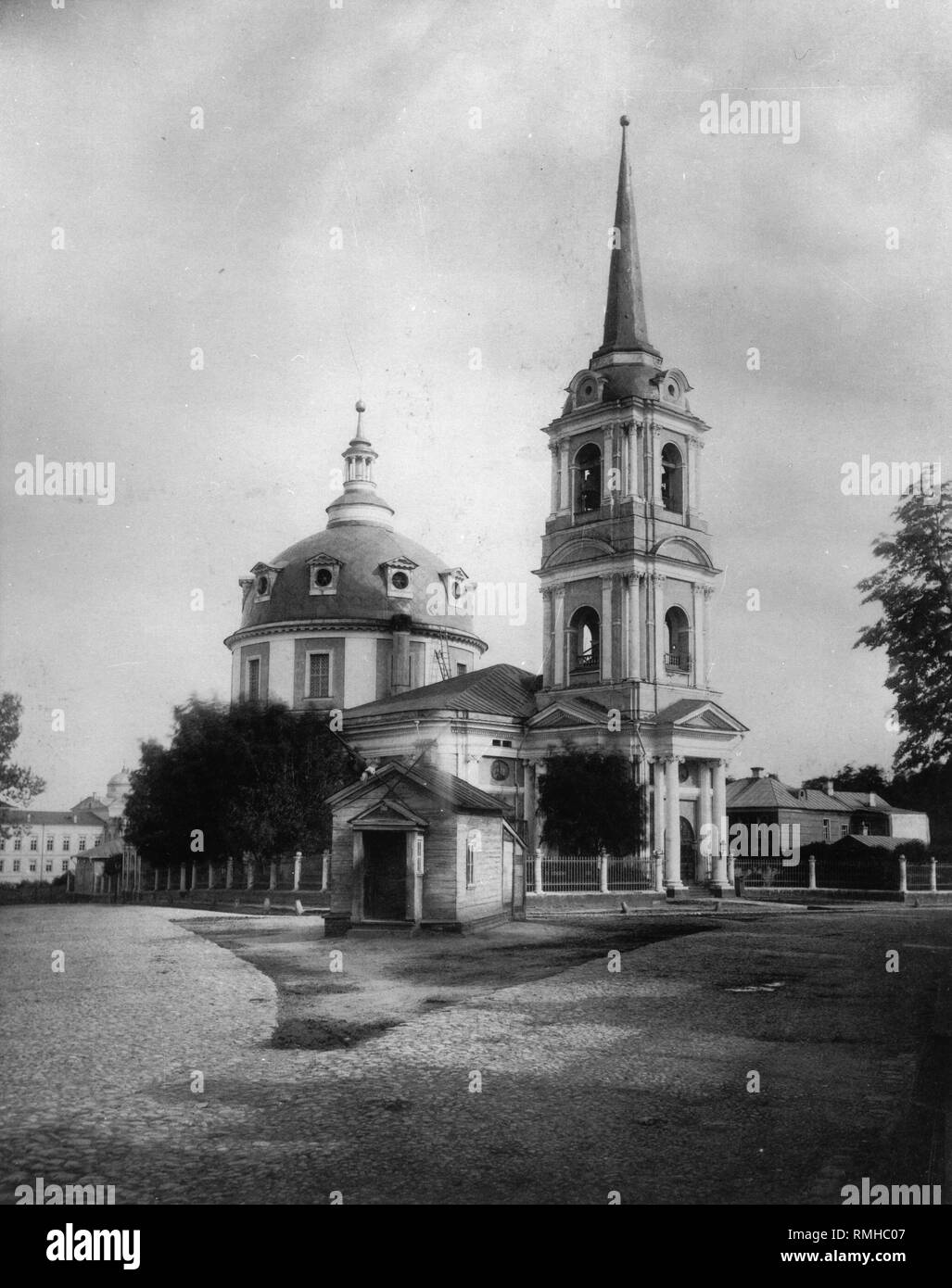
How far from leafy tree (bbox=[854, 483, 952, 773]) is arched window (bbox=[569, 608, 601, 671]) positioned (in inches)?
708

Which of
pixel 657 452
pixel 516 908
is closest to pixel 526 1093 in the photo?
pixel 516 908

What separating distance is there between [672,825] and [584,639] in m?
5.12

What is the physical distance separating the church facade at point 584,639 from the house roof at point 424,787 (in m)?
6.21

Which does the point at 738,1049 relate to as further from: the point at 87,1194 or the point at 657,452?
the point at 657,452

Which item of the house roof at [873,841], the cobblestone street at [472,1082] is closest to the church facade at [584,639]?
the house roof at [873,841]

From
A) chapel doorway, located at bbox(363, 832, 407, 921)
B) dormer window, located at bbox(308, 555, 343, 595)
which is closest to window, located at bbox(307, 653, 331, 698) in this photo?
dormer window, located at bbox(308, 555, 343, 595)

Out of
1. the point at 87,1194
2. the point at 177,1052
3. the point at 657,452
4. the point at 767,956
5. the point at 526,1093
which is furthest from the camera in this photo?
the point at 657,452

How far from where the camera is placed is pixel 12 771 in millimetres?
7434

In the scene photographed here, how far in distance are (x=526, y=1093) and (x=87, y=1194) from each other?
2.36 metres

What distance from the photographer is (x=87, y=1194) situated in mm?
5172

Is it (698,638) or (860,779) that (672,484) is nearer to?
(698,638)

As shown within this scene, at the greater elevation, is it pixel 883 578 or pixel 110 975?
pixel 883 578

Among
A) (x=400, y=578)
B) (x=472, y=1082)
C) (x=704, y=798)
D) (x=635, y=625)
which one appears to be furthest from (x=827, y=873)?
(x=400, y=578)

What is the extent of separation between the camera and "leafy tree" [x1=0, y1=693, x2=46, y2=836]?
713cm
